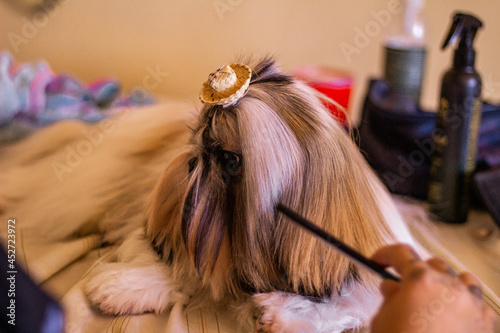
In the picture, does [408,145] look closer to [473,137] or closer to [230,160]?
[473,137]

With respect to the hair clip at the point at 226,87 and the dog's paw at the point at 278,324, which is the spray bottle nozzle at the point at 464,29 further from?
the dog's paw at the point at 278,324

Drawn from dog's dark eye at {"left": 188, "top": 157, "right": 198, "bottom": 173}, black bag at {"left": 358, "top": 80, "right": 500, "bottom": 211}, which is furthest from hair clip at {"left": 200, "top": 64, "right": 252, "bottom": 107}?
black bag at {"left": 358, "top": 80, "right": 500, "bottom": 211}

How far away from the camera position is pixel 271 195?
81cm

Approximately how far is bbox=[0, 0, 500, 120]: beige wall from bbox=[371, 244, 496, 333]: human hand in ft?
5.00

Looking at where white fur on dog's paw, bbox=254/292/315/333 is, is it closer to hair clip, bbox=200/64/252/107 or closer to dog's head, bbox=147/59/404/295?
dog's head, bbox=147/59/404/295

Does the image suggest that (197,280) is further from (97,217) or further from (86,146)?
(86,146)

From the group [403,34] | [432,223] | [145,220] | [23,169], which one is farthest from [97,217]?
[403,34]

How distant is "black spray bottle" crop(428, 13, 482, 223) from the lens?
116 centimetres

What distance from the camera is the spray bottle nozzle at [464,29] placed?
1.15 metres

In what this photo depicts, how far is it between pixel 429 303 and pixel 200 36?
177 centimetres

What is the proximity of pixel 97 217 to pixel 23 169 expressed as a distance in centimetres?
34

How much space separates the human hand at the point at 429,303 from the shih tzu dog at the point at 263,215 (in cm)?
27

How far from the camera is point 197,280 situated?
97 cm

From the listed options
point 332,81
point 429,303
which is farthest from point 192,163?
point 332,81
